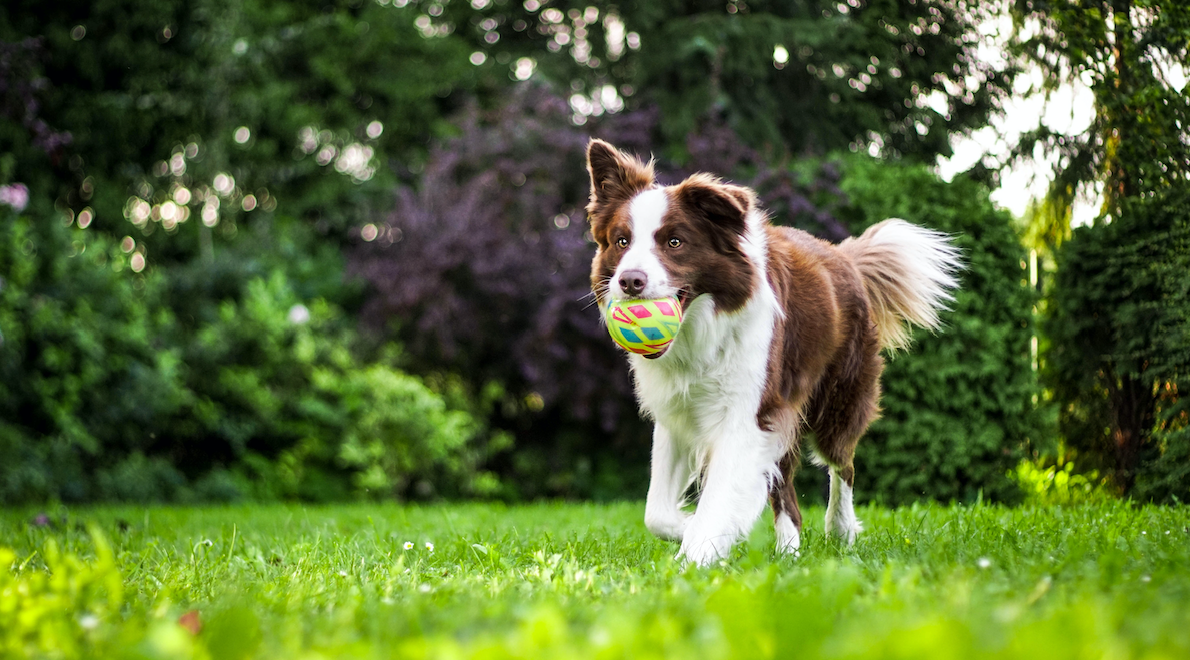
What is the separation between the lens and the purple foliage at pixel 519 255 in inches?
376

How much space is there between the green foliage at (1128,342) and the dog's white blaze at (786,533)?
2509 millimetres

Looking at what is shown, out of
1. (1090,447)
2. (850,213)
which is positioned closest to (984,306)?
(1090,447)

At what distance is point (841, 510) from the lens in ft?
14.5

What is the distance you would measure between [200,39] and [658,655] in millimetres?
12000

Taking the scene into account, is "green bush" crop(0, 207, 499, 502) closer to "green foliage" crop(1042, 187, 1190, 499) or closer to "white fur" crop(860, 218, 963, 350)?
"white fur" crop(860, 218, 963, 350)

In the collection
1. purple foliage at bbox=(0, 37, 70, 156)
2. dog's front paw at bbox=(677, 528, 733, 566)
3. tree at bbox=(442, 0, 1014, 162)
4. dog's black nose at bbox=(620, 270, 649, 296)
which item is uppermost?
tree at bbox=(442, 0, 1014, 162)

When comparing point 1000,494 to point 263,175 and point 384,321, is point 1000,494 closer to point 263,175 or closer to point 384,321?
point 384,321

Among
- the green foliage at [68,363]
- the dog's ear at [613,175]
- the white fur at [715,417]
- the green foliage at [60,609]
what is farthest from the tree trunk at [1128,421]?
the green foliage at [68,363]

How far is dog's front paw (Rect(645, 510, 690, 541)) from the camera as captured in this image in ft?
12.9

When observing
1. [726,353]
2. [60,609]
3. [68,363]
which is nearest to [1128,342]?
[726,353]

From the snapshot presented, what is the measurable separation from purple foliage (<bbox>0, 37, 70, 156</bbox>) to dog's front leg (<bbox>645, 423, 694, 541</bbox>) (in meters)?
8.37

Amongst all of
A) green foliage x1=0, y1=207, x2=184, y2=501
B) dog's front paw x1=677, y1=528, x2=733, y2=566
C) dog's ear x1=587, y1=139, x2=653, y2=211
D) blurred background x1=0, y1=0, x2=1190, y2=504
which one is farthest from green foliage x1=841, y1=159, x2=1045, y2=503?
green foliage x1=0, y1=207, x2=184, y2=501

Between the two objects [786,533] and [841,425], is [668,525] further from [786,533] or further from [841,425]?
[841,425]

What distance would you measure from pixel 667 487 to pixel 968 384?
3851 millimetres
